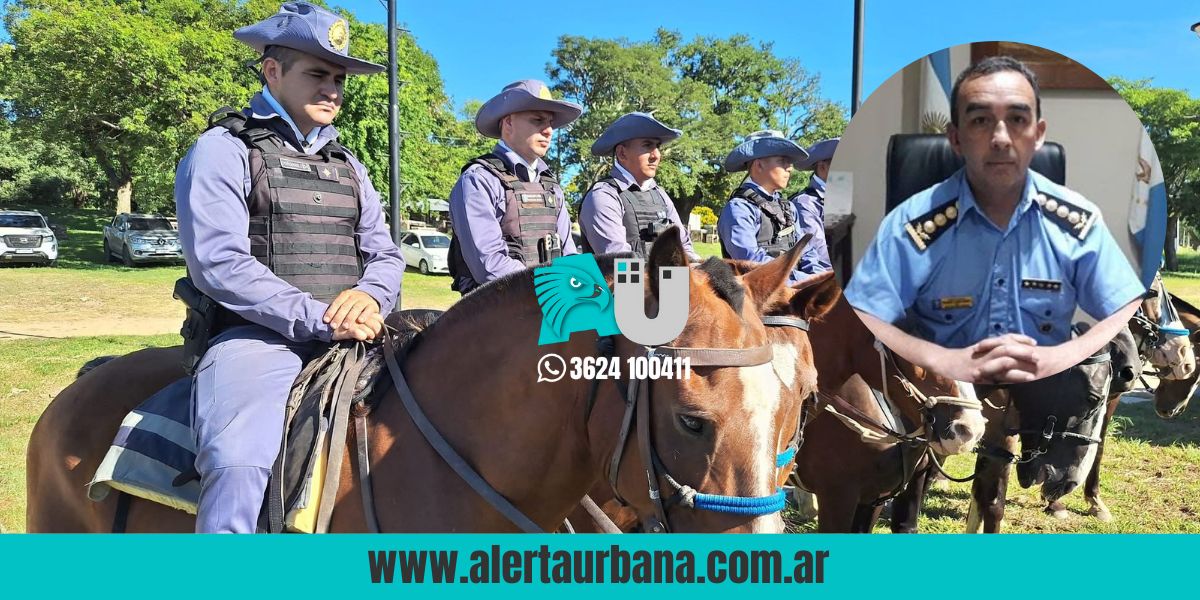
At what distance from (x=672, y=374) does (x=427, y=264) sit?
2236 centimetres

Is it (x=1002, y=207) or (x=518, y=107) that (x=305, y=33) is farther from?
(x=1002, y=207)

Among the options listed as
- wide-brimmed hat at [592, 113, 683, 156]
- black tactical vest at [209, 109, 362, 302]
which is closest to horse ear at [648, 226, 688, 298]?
black tactical vest at [209, 109, 362, 302]

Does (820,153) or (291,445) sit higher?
(820,153)

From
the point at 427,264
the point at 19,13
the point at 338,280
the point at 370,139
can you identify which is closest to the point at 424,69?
the point at 370,139

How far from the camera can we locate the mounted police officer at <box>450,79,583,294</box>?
13.0ft

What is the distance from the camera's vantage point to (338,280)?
2670mm

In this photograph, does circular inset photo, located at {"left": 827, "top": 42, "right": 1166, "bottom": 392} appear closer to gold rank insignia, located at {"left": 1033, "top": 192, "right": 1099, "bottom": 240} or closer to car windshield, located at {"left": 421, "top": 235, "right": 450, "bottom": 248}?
gold rank insignia, located at {"left": 1033, "top": 192, "right": 1099, "bottom": 240}

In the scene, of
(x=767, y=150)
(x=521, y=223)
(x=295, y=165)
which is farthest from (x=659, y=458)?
(x=767, y=150)

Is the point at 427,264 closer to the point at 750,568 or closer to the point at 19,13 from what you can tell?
the point at 19,13

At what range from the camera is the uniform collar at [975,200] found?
1.61m

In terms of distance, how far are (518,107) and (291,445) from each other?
8.28 ft

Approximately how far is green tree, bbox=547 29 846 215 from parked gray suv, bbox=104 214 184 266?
2176cm

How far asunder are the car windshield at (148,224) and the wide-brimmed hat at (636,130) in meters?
23.9

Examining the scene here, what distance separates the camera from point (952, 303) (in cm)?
168
